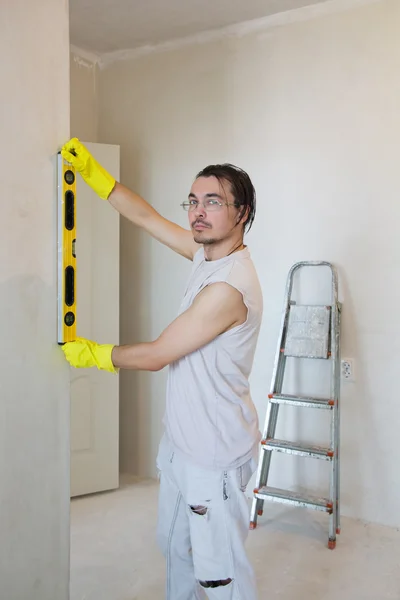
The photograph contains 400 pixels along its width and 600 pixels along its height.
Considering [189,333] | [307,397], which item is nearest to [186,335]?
[189,333]

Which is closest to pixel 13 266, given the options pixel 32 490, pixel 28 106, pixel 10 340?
pixel 10 340

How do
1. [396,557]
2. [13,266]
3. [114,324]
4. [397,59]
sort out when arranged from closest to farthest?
[13,266], [396,557], [397,59], [114,324]

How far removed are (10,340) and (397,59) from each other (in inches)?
94.6

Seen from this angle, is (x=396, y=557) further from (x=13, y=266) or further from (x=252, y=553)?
(x=13, y=266)

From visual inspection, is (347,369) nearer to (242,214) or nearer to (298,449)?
(298,449)

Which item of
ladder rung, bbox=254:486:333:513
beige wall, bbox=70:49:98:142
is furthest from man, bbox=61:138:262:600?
beige wall, bbox=70:49:98:142

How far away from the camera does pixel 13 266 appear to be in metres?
1.39

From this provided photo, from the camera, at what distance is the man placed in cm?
170

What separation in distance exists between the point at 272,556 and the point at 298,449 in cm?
51

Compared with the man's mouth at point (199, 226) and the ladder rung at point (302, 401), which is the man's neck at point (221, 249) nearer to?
the man's mouth at point (199, 226)

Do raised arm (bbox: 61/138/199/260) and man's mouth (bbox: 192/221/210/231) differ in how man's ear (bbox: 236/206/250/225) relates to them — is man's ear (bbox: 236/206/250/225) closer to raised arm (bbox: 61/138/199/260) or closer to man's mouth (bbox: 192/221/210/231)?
man's mouth (bbox: 192/221/210/231)

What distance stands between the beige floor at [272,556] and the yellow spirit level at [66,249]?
53.0 inches

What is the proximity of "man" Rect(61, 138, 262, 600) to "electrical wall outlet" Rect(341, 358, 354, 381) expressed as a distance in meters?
1.34

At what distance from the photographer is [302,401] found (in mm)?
2982
